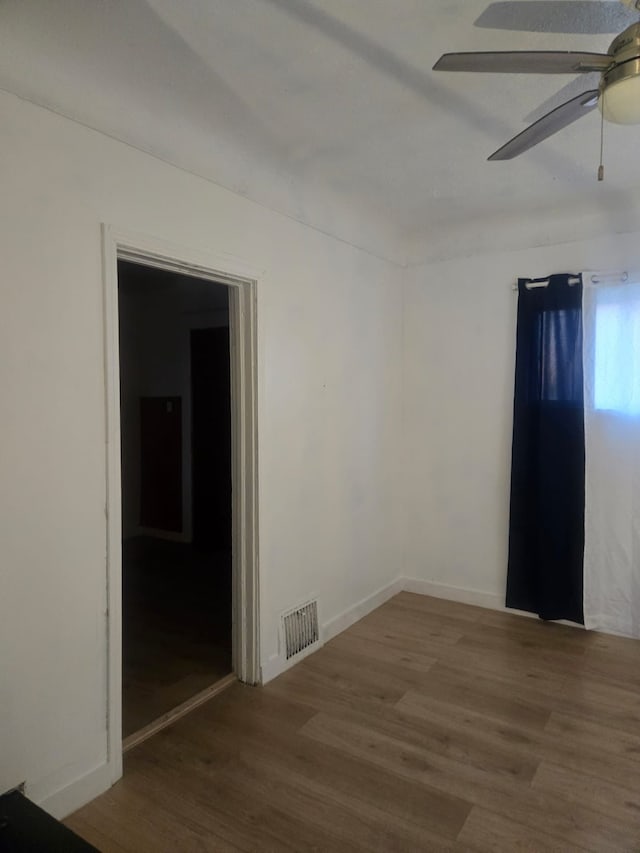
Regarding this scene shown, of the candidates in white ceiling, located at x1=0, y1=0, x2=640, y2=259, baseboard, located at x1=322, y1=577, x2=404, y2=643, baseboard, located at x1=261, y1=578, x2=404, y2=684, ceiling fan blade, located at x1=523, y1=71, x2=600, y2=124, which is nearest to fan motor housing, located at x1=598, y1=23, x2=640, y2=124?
white ceiling, located at x1=0, y1=0, x2=640, y2=259

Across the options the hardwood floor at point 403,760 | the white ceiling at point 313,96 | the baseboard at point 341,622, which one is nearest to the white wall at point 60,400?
the white ceiling at point 313,96

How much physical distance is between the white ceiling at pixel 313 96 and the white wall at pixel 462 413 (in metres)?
0.63

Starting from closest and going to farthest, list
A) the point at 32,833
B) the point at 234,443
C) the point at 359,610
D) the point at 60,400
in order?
the point at 32,833
the point at 60,400
the point at 234,443
the point at 359,610

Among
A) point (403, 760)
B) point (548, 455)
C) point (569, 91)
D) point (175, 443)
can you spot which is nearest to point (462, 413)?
point (548, 455)

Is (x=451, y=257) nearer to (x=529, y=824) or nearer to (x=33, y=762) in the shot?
(x=529, y=824)

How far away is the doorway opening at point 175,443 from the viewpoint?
14.3 ft

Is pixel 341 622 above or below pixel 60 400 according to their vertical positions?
below

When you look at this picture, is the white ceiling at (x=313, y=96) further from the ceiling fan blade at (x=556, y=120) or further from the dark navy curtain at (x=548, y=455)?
the dark navy curtain at (x=548, y=455)

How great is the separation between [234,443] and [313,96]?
5.17 feet

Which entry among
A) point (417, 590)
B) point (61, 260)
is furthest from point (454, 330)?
point (61, 260)

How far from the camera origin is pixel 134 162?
214cm

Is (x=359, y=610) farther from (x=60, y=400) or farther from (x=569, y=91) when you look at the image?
(x=569, y=91)

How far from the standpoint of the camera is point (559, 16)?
5.51 ft

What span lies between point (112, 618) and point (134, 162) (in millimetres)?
1752
